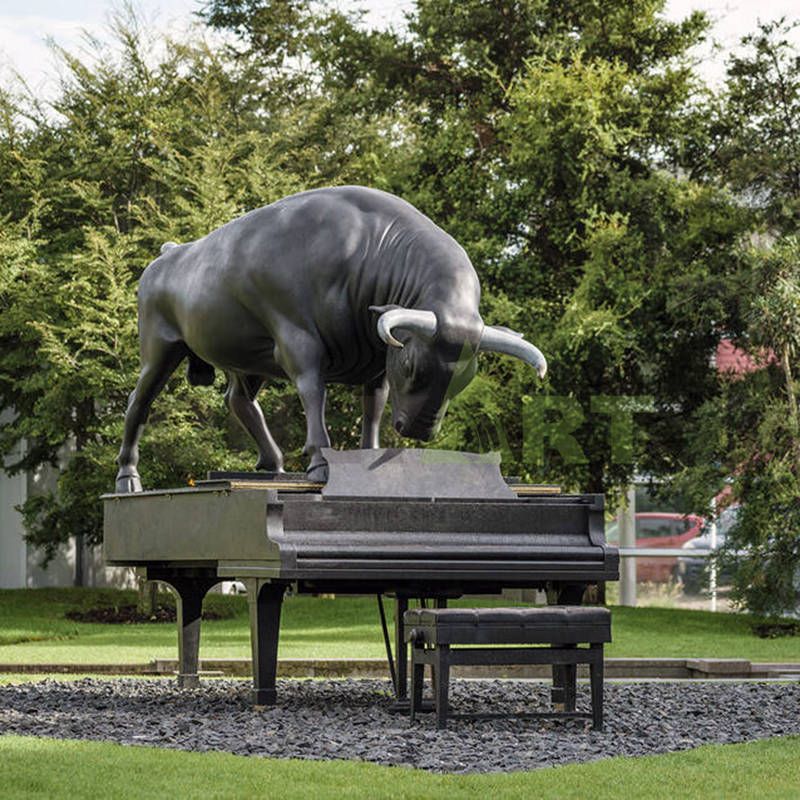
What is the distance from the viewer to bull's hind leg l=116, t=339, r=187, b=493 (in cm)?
1087

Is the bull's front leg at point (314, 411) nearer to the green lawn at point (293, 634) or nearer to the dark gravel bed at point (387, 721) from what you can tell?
the dark gravel bed at point (387, 721)

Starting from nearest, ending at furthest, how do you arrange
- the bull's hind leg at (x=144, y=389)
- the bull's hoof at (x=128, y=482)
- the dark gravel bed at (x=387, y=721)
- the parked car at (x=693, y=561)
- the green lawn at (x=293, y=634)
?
the dark gravel bed at (x=387, y=721), the bull's hind leg at (x=144, y=389), the bull's hoof at (x=128, y=482), the green lawn at (x=293, y=634), the parked car at (x=693, y=561)

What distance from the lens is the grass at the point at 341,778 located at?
6.16 m

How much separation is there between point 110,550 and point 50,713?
2.04m

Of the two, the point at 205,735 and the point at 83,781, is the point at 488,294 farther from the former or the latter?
the point at 83,781

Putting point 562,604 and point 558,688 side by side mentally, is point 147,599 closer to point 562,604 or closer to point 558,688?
point 558,688

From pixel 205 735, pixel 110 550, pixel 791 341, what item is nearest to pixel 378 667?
pixel 110 550

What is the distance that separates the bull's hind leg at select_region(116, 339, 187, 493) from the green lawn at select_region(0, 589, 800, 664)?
3444mm

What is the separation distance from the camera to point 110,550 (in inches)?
431

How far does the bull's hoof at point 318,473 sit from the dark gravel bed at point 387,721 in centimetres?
131

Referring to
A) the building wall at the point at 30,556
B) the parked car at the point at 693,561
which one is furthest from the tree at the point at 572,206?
the building wall at the point at 30,556

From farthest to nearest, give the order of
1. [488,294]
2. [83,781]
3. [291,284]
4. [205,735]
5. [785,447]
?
[488,294] → [785,447] → [291,284] → [205,735] → [83,781]

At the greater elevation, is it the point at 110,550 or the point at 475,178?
the point at 475,178

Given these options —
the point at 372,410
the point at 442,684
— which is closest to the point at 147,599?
the point at 372,410
